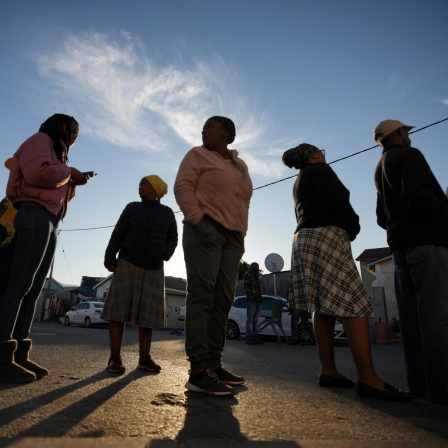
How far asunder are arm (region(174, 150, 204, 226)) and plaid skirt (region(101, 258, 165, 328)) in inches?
46.9

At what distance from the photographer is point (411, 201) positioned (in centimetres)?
245

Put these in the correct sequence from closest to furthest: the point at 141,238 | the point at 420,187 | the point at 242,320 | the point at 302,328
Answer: the point at 420,187
the point at 141,238
the point at 302,328
the point at 242,320

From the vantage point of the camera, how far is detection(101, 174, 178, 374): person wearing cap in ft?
11.5

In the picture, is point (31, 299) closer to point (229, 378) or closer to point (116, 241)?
point (116, 241)

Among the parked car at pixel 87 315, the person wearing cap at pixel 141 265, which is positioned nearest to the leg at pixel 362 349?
the person wearing cap at pixel 141 265

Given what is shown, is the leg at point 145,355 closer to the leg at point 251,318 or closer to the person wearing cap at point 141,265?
the person wearing cap at point 141,265

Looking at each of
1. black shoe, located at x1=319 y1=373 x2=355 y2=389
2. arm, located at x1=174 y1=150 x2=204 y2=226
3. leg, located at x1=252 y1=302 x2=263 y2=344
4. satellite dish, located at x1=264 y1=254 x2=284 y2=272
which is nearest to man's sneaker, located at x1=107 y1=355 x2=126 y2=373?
arm, located at x1=174 y1=150 x2=204 y2=226

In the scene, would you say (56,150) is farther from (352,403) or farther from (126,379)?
(352,403)

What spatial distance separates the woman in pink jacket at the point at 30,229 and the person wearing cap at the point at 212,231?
865 millimetres

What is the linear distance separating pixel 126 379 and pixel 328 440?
1729 millimetres

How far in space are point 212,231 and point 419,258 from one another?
50.7 inches

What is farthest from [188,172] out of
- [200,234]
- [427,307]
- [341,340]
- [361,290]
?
[341,340]

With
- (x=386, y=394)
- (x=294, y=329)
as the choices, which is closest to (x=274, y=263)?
(x=294, y=329)

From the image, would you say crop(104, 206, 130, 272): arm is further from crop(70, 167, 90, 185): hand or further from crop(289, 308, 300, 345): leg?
crop(289, 308, 300, 345): leg
